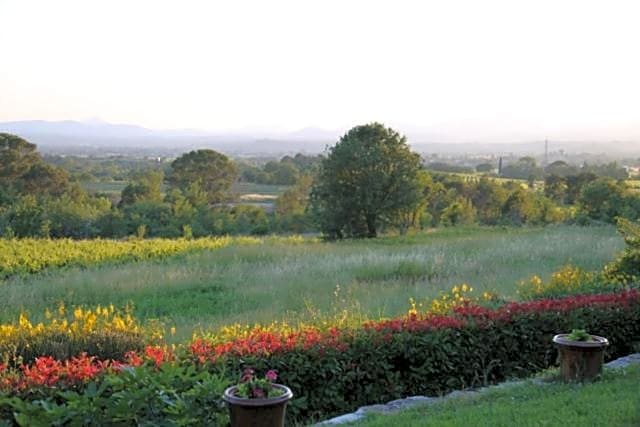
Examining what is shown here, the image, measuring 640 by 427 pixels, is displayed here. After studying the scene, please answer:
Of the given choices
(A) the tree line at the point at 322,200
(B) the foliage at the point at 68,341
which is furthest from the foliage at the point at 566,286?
(A) the tree line at the point at 322,200

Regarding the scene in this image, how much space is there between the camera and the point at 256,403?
4.37 meters

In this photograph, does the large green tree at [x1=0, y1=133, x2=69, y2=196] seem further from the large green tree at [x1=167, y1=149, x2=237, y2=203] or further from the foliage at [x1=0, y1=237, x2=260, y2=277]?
the foliage at [x1=0, y1=237, x2=260, y2=277]

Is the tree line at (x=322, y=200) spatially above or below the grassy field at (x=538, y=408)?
below

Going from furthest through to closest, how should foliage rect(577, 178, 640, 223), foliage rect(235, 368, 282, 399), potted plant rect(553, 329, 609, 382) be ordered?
foliage rect(577, 178, 640, 223), potted plant rect(553, 329, 609, 382), foliage rect(235, 368, 282, 399)

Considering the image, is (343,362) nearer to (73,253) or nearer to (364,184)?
(73,253)

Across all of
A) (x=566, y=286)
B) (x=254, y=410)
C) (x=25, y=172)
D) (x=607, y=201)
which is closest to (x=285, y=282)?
(x=566, y=286)

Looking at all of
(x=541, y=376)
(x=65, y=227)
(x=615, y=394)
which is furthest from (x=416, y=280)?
(x=65, y=227)

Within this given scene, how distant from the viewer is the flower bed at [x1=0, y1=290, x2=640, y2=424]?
14.7ft

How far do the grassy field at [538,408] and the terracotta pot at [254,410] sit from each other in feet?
3.55

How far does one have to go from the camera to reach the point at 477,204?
54.3 m

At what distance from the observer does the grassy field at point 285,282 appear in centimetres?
1077

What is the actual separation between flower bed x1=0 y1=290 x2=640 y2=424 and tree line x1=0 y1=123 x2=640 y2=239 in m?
20.8

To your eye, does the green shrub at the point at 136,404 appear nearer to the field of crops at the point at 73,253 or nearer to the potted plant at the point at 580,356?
the potted plant at the point at 580,356

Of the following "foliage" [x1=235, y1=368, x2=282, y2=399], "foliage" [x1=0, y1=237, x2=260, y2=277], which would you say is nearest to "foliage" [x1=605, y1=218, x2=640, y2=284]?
"foliage" [x1=235, y1=368, x2=282, y2=399]
